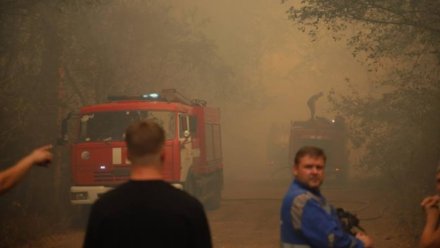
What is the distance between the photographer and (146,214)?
271cm

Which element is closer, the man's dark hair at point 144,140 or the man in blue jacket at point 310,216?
the man's dark hair at point 144,140

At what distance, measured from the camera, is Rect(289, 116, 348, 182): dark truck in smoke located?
77.4 ft

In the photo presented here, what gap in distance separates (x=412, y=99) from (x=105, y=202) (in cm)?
1570

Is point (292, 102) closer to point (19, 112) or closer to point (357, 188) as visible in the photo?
point (357, 188)

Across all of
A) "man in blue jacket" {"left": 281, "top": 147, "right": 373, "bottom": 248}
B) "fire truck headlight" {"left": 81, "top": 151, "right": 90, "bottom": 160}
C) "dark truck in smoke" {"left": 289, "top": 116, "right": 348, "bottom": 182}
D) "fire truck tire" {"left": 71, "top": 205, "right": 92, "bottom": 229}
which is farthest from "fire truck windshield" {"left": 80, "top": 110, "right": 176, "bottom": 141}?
"dark truck in smoke" {"left": 289, "top": 116, "right": 348, "bottom": 182}

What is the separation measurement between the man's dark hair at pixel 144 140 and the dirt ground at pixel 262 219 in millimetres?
7693

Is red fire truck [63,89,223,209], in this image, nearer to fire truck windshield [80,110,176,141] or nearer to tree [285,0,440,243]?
fire truck windshield [80,110,176,141]

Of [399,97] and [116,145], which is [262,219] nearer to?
[116,145]

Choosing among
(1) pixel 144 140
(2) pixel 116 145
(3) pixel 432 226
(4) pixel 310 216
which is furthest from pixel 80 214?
(1) pixel 144 140

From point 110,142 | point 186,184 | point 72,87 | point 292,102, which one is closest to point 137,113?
point 110,142

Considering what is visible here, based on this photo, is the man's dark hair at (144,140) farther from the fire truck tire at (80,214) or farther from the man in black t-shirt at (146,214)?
the fire truck tire at (80,214)

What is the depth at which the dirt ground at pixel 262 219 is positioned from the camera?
10.7 metres


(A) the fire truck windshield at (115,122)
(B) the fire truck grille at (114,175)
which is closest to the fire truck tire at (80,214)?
(B) the fire truck grille at (114,175)

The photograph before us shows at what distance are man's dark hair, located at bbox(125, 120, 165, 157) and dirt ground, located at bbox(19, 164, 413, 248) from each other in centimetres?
769
